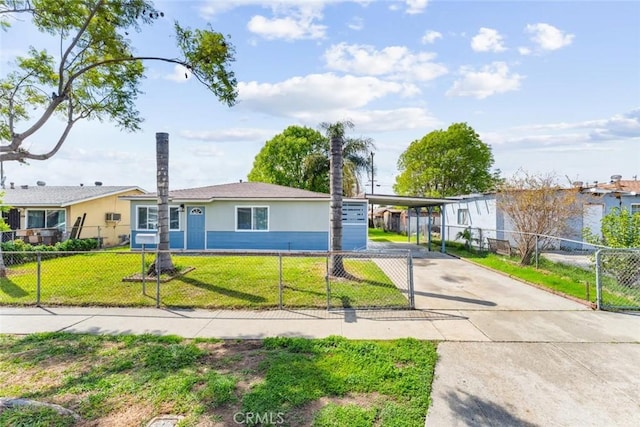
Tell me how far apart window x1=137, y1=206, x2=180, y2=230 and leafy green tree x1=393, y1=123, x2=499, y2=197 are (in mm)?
23248

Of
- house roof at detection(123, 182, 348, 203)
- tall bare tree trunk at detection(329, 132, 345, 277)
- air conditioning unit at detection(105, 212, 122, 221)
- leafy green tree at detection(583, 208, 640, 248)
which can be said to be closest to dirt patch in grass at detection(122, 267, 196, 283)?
tall bare tree trunk at detection(329, 132, 345, 277)

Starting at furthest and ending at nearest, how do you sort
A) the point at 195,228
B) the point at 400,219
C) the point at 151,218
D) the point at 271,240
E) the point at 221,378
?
the point at 400,219
the point at 151,218
the point at 195,228
the point at 271,240
the point at 221,378

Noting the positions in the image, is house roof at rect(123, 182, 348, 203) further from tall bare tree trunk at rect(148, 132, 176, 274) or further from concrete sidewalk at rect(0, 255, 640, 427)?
concrete sidewalk at rect(0, 255, 640, 427)

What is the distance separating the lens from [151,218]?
51.3 feet

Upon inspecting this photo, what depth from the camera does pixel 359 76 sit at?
12.6 m

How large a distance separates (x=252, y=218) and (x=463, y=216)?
13.1 m

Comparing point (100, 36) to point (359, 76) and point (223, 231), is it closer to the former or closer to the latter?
point (359, 76)

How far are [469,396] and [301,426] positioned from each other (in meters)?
1.81

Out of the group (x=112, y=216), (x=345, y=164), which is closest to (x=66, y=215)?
(x=112, y=216)

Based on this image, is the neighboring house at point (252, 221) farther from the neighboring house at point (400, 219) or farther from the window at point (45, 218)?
the neighboring house at point (400, 219)

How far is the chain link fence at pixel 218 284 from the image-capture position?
6.73 meters

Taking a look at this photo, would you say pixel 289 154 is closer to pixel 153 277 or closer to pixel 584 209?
pixel 584 209

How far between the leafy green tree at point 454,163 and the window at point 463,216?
418 inches

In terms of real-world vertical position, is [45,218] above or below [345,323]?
above
